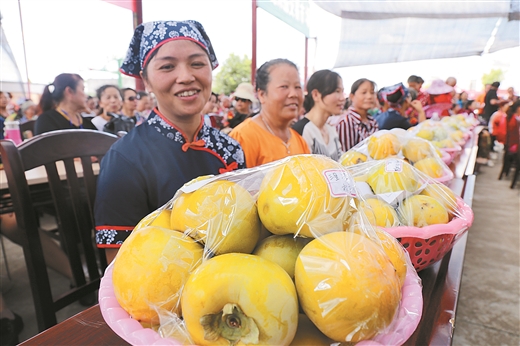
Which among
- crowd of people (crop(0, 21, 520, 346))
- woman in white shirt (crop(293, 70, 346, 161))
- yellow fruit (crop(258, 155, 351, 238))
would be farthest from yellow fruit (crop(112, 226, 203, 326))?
woman in white shirt (crop(293, 70, 346, 161))

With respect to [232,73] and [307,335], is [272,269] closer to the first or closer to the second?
[307,335]

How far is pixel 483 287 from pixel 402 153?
5.84 ft

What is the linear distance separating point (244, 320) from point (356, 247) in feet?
0.56

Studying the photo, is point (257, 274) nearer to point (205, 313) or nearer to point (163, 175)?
point (205, 313)

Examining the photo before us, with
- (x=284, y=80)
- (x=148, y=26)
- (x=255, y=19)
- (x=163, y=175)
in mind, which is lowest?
(x=163, y=175)

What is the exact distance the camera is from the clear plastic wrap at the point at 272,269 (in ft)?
1.29

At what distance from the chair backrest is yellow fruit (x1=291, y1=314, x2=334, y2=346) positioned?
3.64 feet

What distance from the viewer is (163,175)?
1.24 m

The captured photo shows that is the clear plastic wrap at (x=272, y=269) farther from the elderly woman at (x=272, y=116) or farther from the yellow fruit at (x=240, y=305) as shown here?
the elderly woman at (x=272, y=116)

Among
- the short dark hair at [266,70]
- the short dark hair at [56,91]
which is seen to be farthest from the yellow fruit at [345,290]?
the short dark hair at [56,91]

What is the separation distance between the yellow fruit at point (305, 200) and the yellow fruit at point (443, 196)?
465 mm

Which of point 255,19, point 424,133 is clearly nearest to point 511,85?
point 255,19

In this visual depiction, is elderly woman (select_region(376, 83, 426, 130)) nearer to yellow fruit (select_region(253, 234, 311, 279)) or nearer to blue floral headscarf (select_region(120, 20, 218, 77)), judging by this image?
blue floral headscarf (select_region(120, 20, 218, 77))

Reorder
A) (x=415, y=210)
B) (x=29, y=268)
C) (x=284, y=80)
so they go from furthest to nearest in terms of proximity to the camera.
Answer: (x=284, y=80) < (x=29, y=268) < (x=415, y=210)
